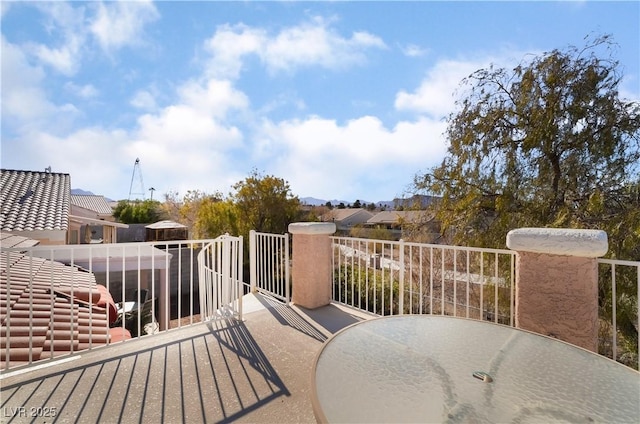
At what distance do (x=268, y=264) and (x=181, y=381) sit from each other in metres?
2.97

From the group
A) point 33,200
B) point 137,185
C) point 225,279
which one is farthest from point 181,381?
point 137,185

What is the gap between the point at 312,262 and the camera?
14.6 feet

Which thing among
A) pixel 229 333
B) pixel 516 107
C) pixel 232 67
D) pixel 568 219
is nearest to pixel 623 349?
pixel 568 219

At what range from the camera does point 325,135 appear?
9.77 m

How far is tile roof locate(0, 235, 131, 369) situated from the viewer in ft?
8.54

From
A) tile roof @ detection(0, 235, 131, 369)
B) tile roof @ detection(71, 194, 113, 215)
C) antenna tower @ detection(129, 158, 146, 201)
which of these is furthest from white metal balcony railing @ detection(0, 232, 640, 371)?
antenna tower @ detection(129, 158, 146, 201)

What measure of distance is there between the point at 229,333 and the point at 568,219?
20.4 feet

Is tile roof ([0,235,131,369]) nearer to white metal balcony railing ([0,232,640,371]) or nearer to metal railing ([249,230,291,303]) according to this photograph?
white metal balcony railing ([0,232,640,371])

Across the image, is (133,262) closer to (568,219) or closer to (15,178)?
(15,178)

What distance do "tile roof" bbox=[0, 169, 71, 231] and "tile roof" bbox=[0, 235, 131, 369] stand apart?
5437 millimetres

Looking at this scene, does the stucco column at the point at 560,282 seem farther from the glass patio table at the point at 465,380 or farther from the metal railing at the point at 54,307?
the metal railing at the point at 54,307

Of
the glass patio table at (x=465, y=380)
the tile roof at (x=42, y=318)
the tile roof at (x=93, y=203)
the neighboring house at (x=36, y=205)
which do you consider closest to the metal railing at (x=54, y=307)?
the tile roof at (x=42, y=318)

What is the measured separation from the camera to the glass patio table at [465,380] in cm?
115

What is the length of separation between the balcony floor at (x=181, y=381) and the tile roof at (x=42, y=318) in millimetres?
314
